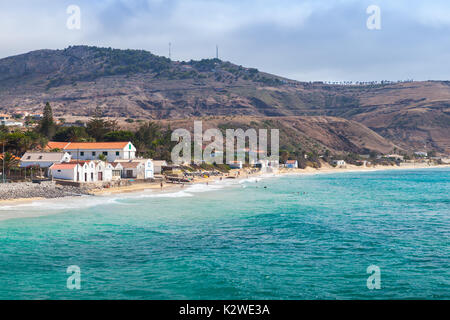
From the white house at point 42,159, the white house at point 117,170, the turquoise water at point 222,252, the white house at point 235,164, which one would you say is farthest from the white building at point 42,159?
the white house at point 235,164

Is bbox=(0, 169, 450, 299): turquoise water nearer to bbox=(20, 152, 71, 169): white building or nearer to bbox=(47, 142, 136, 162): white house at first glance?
bbox=(20, 152, 71, 169): white building

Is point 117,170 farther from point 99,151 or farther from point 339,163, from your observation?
point 339,163

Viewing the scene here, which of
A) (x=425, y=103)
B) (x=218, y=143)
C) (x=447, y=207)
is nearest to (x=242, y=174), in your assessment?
(x=218, y=143)

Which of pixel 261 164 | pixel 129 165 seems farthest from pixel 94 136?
pixel 261 164

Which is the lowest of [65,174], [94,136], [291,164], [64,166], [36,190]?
[291,164]

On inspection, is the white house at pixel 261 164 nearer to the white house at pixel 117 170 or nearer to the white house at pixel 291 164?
the white house at pixel 291 164

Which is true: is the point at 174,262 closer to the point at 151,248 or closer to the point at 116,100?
the point at 151,248
